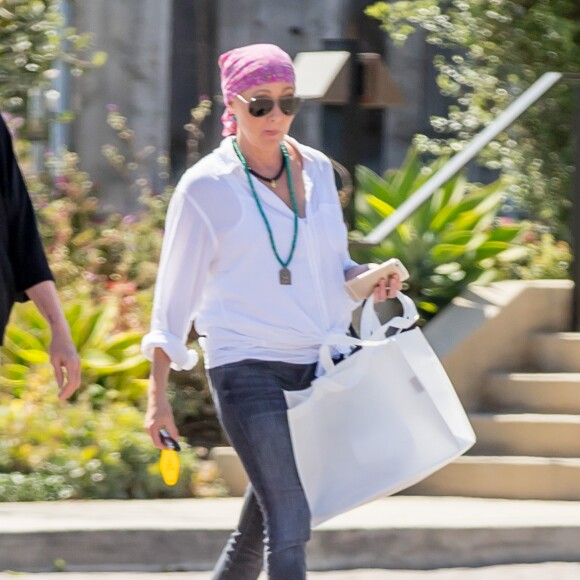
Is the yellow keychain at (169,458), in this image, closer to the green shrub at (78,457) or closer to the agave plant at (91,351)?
the green shrub at (78,457)

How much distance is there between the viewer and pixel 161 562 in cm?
591

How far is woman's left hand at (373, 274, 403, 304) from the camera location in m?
4.10

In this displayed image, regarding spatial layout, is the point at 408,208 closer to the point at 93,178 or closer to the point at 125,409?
the point at 125,409

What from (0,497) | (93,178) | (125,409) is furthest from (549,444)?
(93,178)

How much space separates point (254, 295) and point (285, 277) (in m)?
0.09

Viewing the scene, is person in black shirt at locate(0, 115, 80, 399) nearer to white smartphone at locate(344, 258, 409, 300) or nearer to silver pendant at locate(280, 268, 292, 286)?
silver pendant at locate(280, 268, 292, 286)

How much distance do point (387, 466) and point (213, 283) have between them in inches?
24.3

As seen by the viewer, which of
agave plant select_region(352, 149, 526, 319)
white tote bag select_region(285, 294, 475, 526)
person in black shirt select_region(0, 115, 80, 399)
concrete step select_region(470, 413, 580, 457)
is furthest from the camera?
agave plant select_region(352, 149, 526, 319)

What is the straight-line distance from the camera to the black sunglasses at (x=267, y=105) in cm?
400

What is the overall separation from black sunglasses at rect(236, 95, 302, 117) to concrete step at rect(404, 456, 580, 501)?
337 cm

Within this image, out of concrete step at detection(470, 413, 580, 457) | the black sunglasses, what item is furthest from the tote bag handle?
concrete step at detection(470, 413, 580, 457)

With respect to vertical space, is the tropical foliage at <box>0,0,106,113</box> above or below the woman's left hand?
below

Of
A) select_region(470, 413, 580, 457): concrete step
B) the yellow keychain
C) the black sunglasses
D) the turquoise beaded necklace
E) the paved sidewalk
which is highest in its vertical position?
the black sunglasses

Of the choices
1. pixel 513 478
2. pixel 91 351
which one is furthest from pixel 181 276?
pixel 91 351
